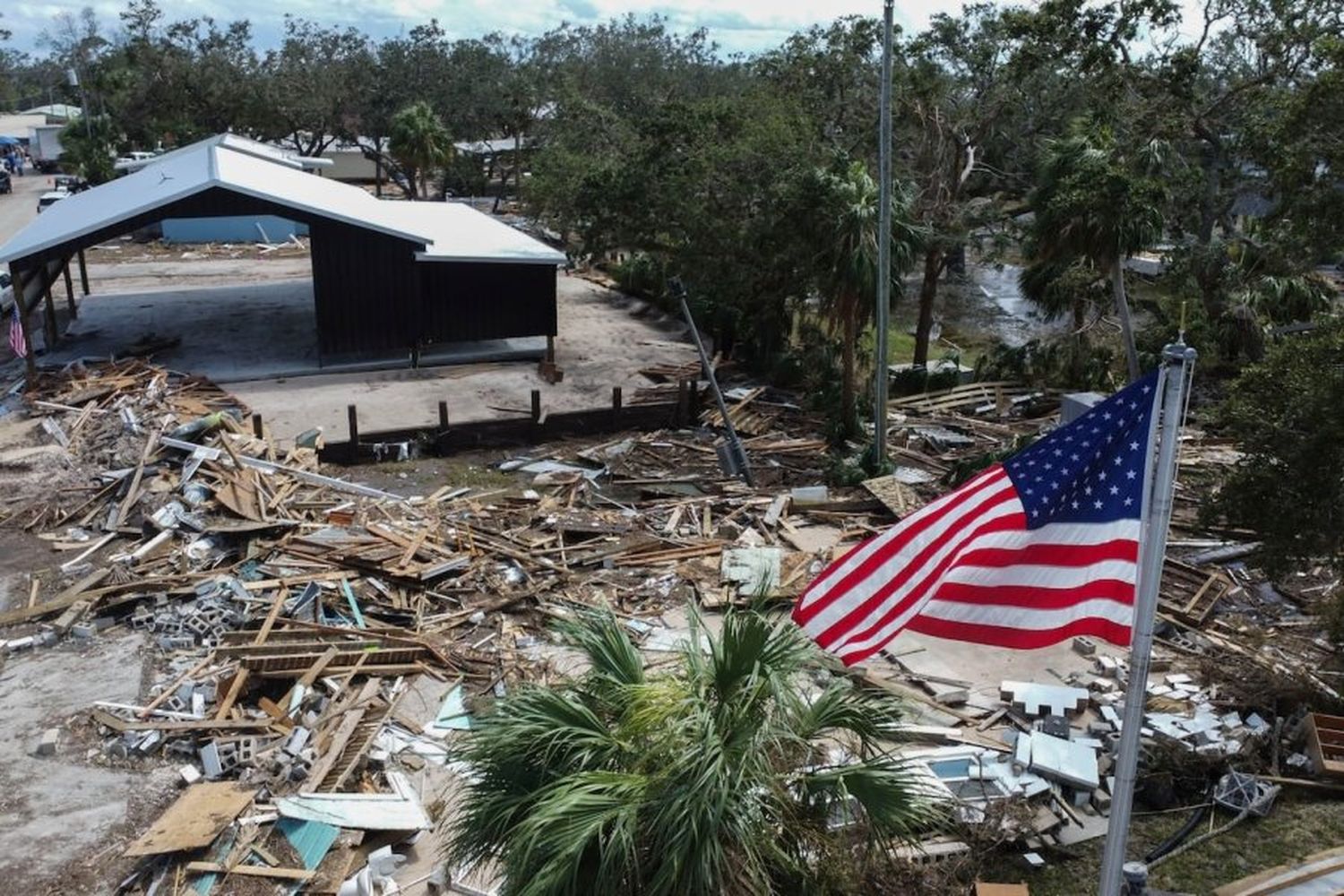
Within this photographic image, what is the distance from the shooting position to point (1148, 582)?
625cm

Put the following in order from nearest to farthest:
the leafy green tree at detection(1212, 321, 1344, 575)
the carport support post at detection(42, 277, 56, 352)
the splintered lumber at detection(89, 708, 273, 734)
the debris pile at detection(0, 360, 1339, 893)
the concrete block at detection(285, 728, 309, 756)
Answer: the leafy green tree at detection(1212, 321, 1344, 575)
the debris pile at detection(0, 360, 1339, 893)
the concrete block at detection(285, 728, 309, 756)
the splintered lumber at detection(89, 708, 273, 734)
the carport support post at detection(42, 277, 56, 352)

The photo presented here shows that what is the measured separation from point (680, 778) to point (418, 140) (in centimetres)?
5157

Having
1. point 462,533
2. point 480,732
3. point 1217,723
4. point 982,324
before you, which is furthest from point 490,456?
point 982,324

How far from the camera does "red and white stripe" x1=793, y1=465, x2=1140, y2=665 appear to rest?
23.3 feet

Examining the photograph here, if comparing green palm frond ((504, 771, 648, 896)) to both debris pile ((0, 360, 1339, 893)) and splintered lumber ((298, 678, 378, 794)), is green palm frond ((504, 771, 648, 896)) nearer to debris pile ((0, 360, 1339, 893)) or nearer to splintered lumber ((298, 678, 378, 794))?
debris pile ((0, 360, 1339, 893))

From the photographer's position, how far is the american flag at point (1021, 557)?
22.8ft

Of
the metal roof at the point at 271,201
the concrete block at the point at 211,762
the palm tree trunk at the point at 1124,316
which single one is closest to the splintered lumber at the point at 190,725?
the concrete block at the point at 211,762

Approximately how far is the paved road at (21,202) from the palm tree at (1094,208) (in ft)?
128

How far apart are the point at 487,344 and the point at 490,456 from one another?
8.43 meters

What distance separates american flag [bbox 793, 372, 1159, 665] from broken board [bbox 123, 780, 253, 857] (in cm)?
591

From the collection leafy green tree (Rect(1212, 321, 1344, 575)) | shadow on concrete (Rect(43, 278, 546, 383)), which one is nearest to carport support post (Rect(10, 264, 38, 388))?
shadow on concrete (Rect(43, 278, 546, 383))

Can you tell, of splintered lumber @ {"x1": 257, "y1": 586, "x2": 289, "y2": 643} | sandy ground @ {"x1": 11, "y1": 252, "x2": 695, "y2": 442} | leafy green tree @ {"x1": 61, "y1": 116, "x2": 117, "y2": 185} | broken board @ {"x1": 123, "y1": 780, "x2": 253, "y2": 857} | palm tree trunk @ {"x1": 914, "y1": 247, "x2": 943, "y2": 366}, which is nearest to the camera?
broken board @ {"x1": 123, "y1": 780, "x2": 253, "y2": 857}

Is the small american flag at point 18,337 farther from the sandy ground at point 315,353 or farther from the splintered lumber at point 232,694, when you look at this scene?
the splintered lumber at point 232,694

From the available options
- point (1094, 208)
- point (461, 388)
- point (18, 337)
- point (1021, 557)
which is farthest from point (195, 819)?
point (18, 337)
